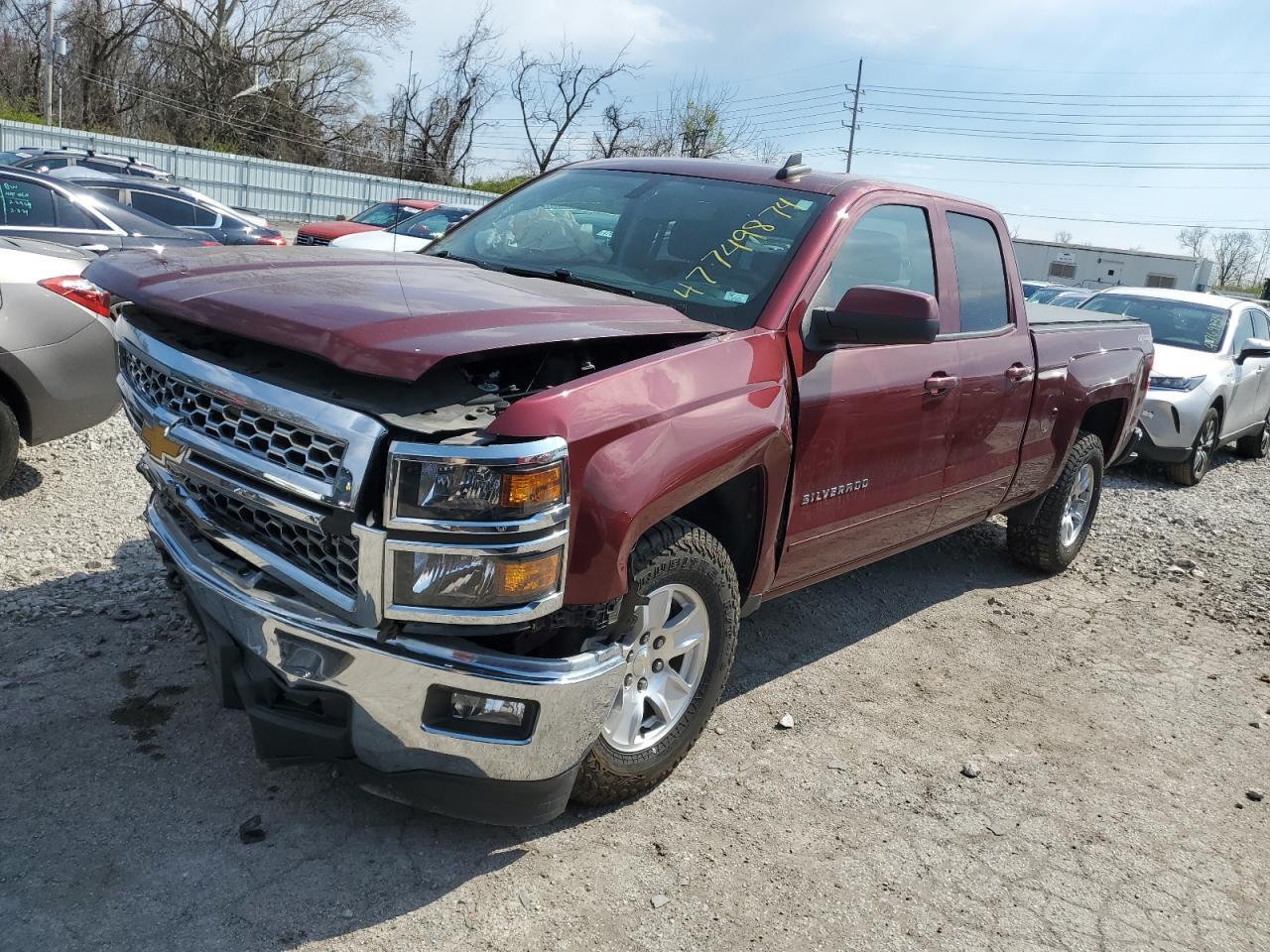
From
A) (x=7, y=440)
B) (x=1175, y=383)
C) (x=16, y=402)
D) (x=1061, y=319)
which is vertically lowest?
(x=7, y=440)

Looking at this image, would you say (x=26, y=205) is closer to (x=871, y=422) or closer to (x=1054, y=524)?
(x=871, y=422)

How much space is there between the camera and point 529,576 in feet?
7.83

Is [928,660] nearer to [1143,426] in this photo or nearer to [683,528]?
[683,528]

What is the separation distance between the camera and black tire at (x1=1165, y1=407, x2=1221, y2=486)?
909 cm

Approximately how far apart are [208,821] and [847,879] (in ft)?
5.85

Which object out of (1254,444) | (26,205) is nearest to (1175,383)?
(1254,444)

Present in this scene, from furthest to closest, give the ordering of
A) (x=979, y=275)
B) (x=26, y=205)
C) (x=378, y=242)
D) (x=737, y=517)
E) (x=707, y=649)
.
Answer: (x=26, y=205)
(x=378, y=242)
(x=979, y=275)
(x=737, y=517)
(x=707, y=649)

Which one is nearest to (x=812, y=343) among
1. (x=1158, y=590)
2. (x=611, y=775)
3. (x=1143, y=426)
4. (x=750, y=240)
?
(x=750, y=240)

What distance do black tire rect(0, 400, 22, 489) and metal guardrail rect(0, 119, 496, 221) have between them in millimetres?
23266

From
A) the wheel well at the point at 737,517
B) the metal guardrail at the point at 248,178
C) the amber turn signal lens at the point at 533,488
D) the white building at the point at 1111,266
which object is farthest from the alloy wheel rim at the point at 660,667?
A: the white building at the point at 1111,266

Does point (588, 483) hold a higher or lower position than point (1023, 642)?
higher

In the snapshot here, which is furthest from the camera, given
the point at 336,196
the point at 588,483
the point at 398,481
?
the point at 336,196

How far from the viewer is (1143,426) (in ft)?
28.9

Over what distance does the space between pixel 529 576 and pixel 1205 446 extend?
8765mm
